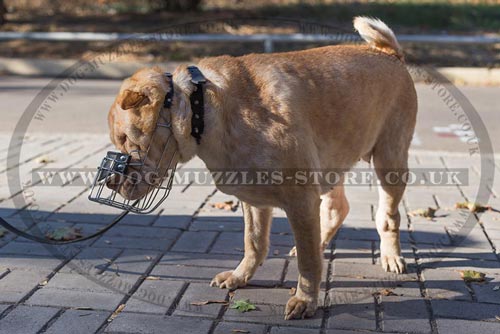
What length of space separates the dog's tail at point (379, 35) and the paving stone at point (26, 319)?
260 cm

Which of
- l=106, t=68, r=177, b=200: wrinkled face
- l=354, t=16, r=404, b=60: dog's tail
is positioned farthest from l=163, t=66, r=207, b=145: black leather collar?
l=354, t=16, r=404, b=60: dog's tail

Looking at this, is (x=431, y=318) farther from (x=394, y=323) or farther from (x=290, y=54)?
(x=290, y=54)

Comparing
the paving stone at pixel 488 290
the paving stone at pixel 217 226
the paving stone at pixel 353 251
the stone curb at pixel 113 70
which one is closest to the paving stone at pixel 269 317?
the paving stone at pixel 353 251

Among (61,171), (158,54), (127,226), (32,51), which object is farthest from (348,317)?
(32,51)

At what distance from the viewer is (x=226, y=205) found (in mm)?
5344

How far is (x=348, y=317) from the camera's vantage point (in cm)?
345

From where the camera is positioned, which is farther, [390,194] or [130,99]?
[390,194]

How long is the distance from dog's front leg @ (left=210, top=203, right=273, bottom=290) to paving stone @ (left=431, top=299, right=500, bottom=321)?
3.40 feet

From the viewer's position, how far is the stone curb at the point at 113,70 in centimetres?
1298

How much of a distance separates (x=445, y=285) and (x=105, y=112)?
7.01 meters

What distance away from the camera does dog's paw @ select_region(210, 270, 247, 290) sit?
12.5 ft

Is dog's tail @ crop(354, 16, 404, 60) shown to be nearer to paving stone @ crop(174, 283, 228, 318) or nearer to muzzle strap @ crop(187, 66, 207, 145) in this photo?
muzzle strap @ crop(187, 66, 207, 145)

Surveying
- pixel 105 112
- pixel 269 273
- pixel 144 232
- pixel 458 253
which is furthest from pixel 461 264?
pixel 105 112

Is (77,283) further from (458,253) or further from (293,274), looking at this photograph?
(458,253)
